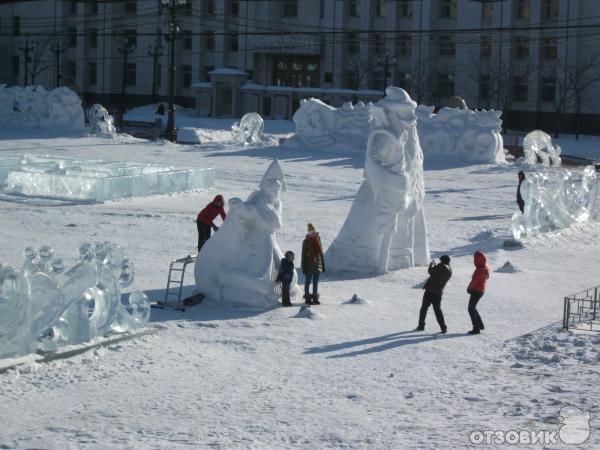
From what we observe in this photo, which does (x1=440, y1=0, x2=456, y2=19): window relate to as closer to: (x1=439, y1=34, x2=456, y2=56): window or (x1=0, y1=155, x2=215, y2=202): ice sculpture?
(x1=439, y1=34, x2=456, y2=56): window

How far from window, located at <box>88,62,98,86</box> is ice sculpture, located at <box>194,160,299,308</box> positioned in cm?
6070

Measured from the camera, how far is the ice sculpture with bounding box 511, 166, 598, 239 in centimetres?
2161

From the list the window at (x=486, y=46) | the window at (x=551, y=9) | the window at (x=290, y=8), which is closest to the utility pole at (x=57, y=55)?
the window at (x=290, y=8)

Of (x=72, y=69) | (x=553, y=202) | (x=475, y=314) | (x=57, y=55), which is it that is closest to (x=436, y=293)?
(x=475, y=314)

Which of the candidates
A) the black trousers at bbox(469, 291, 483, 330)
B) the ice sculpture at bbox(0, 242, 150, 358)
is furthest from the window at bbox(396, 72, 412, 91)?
the ice sculpture at bbox(0, 242, 150, 358)

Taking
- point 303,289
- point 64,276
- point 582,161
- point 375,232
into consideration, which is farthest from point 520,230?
point 582,161

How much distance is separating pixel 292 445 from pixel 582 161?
118ft

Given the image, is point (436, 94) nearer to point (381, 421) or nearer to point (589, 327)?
point (589, 327)

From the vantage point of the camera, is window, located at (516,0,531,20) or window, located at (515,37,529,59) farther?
window, located at (515,37,529,59)

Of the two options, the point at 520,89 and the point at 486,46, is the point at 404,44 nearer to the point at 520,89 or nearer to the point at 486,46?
the point at 486,46

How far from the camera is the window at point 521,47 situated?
6031 centimetres

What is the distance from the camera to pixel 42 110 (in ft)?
152

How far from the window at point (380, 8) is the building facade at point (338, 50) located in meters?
0.08

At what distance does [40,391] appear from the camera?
10.4 metres
